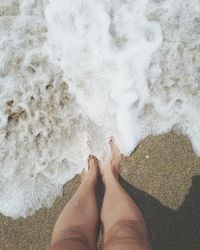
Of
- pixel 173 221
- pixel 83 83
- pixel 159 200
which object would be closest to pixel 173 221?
pixel 173 221

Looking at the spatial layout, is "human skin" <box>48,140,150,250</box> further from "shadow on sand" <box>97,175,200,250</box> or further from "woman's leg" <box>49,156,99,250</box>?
"shadow on sand" <box>97,175,200,250</box>

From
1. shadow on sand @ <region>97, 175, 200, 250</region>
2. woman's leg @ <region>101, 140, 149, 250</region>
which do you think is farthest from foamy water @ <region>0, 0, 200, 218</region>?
shadow on sand @ <region>97, 175, 200, 250</region>

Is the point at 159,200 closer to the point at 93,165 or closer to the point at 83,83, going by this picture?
the point at 93,165

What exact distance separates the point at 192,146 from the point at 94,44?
114 centimetres

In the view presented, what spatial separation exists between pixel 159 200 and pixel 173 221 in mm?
176

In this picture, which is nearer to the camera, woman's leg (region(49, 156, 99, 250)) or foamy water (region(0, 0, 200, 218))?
woman's leg (region(49, 156, 99, 250))

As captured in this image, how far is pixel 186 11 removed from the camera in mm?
3477

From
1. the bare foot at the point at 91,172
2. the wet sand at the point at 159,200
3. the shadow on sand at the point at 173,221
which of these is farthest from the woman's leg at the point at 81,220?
the shadow on sand at the point at 173,221

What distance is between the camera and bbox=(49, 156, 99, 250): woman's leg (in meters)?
2.42

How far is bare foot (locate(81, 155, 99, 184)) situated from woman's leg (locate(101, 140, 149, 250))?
0.06 m

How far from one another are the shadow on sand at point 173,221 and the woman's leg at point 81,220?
36cm

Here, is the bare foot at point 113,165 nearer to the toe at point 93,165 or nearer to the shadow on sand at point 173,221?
the toe at point 93,165

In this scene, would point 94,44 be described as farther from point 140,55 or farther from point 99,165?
point 99,165

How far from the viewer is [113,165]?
316 centimetres
